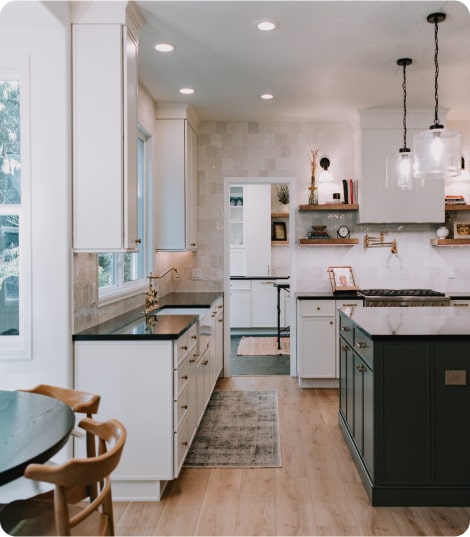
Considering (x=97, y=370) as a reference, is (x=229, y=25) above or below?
above

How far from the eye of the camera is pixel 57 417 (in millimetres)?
1736

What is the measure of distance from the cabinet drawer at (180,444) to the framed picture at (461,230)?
3.73 meters

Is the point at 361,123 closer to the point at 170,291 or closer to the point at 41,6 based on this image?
the point at 170,291

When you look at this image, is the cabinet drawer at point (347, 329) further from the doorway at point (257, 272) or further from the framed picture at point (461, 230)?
the doorway at point (257, 272)

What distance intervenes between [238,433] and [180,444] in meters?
1.02

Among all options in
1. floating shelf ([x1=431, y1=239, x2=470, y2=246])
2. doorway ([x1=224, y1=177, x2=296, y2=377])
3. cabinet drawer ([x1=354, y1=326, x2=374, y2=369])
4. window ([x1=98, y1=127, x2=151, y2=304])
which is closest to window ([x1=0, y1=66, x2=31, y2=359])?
window ([x1=98, y1=127, x2=151, y2=304])

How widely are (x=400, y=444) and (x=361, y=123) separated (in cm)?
356

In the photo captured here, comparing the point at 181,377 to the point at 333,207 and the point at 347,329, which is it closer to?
the point at 347,329

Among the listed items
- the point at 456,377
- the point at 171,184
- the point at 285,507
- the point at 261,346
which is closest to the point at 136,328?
the point at 285,507

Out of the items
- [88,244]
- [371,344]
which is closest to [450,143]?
[371,344]

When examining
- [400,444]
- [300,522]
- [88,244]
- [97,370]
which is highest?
[88,244]

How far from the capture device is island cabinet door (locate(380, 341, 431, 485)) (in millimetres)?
2703

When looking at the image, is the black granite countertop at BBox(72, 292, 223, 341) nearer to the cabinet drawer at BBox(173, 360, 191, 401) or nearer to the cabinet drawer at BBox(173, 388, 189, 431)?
the cabinet drawer at BBox(173, 360, 191, 401)

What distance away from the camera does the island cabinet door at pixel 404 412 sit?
2703mm
